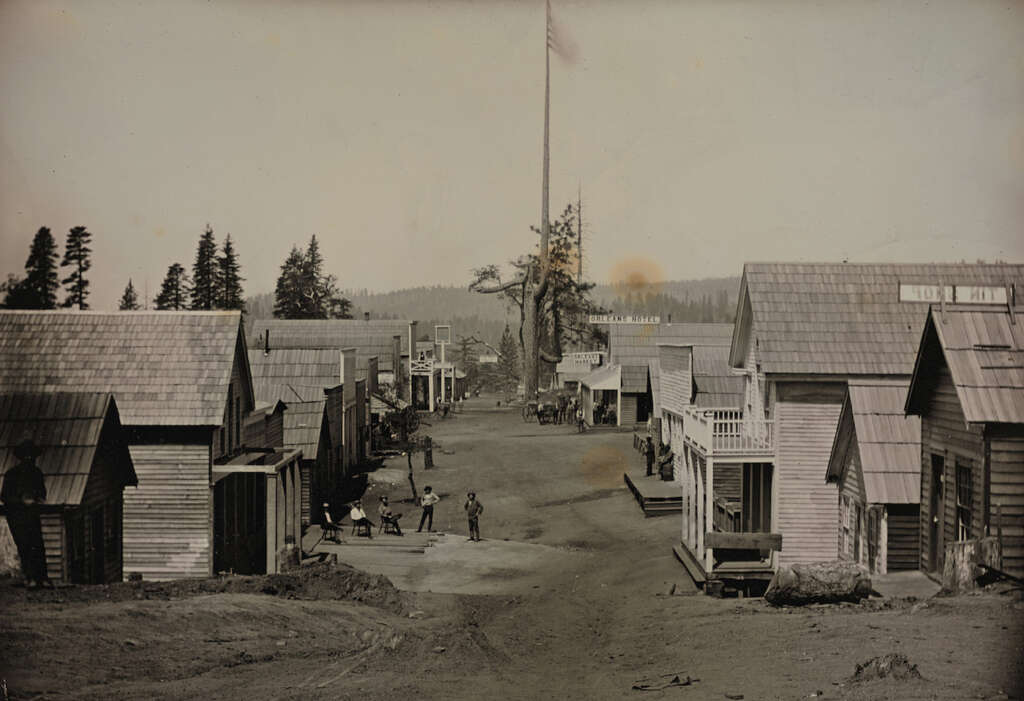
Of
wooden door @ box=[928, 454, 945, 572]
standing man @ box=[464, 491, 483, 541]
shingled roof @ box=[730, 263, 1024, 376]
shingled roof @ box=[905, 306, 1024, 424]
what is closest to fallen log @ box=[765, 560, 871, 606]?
wooden door @ box=[928, 454, 945, 572]

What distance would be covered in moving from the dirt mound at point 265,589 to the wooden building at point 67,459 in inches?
45.4

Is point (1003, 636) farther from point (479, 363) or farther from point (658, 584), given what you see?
point (479, 363)

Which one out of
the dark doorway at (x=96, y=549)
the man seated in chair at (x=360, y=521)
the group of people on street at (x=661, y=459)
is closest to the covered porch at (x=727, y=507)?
the group of people on street at (x=661, y=459)

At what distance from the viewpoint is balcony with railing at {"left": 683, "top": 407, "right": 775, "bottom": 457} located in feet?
83.4

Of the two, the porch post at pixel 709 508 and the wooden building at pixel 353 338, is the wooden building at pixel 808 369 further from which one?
the wooden building at pixel 353 338

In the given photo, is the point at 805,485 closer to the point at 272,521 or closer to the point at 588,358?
the point at 272,521

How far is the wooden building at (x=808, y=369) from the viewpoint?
84.7 ft

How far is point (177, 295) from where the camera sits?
2876 inches

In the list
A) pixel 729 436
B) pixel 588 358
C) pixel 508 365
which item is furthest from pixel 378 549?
pixel 508 365

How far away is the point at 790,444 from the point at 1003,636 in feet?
42.3

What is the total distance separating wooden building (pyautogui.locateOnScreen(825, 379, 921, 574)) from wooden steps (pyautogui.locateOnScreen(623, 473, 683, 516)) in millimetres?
11457

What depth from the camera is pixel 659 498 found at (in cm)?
3469

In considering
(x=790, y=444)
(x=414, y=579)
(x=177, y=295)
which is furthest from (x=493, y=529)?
(x=177, y=295)

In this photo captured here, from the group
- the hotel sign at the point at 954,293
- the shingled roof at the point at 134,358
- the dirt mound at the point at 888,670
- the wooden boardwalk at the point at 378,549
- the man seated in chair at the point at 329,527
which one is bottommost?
the wooden boardwalk at the point at 378,549
